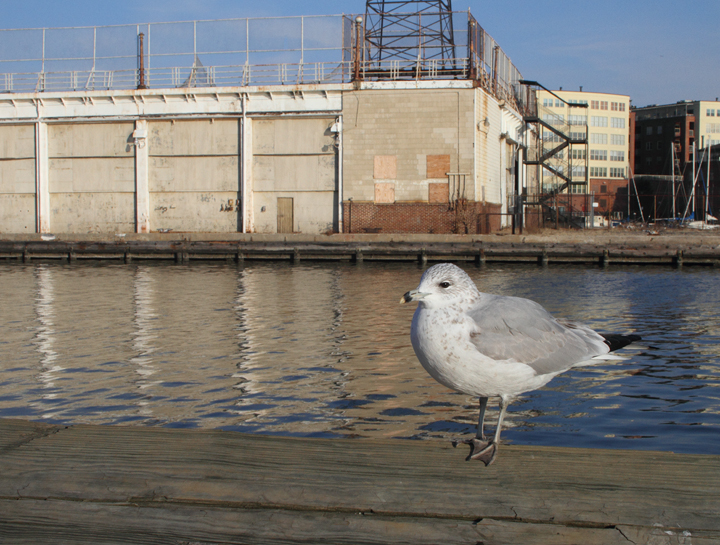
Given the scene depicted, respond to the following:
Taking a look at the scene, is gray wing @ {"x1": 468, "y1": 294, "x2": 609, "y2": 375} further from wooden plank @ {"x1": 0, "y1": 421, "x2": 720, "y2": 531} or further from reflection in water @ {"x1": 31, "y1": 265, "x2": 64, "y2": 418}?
reflection in water @ {"x1": 31, "y1": 265, "x2": 64, "y2": 418}

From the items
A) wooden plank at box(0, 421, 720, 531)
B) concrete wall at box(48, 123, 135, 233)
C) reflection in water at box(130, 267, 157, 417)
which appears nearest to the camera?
wooden plank at box(0, 421, 720, 531)

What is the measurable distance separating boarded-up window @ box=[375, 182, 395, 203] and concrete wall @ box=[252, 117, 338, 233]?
250cm

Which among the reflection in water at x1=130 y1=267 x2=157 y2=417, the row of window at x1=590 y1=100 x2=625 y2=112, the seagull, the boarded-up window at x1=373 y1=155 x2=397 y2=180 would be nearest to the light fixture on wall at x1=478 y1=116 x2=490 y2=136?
the boarded-up window at x1=373 y1=155 x2=397 y2=180

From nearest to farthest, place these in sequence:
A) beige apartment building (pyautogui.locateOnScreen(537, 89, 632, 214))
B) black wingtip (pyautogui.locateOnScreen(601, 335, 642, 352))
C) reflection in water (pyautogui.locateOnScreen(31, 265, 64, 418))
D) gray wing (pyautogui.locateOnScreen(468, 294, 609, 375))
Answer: gray wing (pyautogui.locateOnScreen(468, 294, 609, 375))
black wingtip (pyautogui.locateOnScreen(601, 335, 642, 352))
reflection in water (pyautogui.locateOnScreen(31, 265, 64, 418))
beige apartment building (pyautogui.locateOnScreen(537, 89, 632, 214))

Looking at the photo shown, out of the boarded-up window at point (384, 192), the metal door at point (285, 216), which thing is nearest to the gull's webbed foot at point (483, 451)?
the boarded-up window at point (384, 192)

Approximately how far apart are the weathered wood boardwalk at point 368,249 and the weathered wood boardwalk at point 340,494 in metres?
27.2

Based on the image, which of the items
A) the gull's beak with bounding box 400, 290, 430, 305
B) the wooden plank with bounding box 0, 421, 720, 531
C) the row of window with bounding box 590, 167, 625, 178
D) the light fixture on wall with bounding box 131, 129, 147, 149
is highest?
the row of window with bounding box 590, 167, 625, 178

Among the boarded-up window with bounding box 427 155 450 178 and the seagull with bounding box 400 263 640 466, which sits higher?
the boarded-up window with bounding box 427 155 450 178

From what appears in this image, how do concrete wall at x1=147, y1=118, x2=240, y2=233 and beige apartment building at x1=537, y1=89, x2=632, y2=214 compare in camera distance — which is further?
beige apartment building at x1=537, y1=89, x2=632, y2=214

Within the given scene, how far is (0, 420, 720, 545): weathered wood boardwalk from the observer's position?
268 cm

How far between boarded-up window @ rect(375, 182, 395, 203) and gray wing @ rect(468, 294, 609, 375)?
3221 centimetres

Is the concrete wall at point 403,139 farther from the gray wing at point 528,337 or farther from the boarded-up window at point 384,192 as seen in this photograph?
the gray wing at point 528,337

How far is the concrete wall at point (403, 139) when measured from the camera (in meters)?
36.1

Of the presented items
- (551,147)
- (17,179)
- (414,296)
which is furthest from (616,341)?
(551,147)
